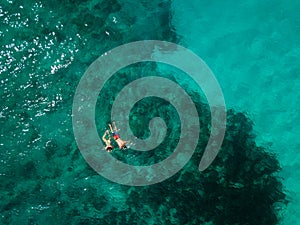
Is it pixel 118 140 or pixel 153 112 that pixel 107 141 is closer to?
pixel 118 140

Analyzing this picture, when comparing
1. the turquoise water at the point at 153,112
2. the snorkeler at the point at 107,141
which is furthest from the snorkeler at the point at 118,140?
the turquoise water at the point at 153,112

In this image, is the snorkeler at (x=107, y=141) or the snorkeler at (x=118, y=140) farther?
the snorkeler at (x=118, y=140)

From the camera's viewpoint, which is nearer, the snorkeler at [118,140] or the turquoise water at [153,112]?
the turquoise water at [153,112]

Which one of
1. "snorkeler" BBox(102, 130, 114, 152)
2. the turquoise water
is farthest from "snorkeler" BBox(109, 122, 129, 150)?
the turquoise water

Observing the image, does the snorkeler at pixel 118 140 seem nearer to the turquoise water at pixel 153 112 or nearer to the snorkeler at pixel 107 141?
the snorkeler at pixel 107 141

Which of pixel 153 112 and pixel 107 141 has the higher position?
pixel 153 112

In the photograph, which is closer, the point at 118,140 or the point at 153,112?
the point at 118,140

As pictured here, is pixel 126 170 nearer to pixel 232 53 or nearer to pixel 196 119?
pixel 196 119

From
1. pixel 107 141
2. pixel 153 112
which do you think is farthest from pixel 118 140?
pixel 153 112
